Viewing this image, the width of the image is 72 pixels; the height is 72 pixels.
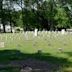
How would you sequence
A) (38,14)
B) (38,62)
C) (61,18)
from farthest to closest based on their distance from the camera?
1. (38,14)
2. (61,18)
3. (38,62)

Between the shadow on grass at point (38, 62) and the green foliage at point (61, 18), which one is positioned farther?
the green foliage at point (61, 18)

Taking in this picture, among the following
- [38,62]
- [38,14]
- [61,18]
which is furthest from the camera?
[38,14]

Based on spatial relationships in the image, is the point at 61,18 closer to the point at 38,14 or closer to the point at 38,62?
the point at 38,14

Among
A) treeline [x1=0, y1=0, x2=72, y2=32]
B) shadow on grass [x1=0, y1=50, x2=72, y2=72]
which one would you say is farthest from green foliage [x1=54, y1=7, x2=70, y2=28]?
shadow on grass [x1=0, y1=50, x2=72, y2=72]

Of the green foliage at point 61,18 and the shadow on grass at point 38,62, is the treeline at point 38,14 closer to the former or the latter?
the green foliage at point 61,18

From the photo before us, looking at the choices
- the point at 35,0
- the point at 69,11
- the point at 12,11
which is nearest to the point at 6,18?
the point at 12,11

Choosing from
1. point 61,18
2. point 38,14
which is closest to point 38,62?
point 61,18

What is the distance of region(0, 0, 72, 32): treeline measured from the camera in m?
62.6

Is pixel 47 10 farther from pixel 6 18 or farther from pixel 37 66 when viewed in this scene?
pixel 37 66

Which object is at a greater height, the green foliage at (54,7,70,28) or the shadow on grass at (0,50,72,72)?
the shadow on grass at (0,50,72,72)

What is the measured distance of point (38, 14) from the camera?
65.3 meters

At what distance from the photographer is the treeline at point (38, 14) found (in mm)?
62594

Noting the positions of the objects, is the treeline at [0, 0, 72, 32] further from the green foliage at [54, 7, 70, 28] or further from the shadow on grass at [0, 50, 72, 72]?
the shadow on grass at [0, 50, 72, 72]

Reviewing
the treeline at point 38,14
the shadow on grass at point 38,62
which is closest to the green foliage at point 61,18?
the treeline at point 38,14
